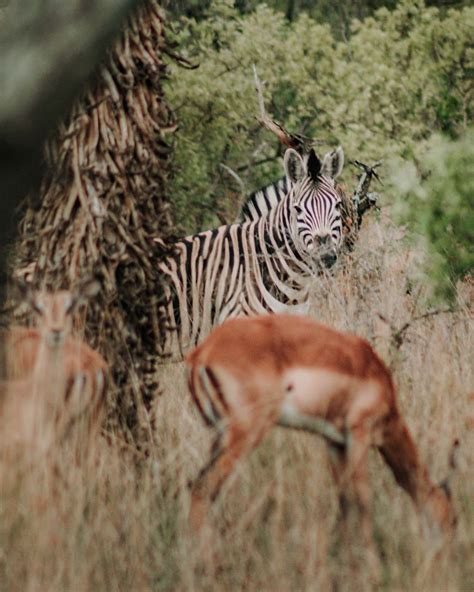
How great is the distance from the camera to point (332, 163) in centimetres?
974

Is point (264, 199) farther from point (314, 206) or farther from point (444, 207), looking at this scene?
point (444, 207)

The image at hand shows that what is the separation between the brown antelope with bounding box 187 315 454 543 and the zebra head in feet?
14.9

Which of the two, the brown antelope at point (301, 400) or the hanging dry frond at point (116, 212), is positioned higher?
the hanging dry frond at point (116, 212)

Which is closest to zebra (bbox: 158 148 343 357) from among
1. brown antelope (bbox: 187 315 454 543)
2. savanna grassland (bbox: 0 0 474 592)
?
savanna grassland (bbox: 0 0 474 592)

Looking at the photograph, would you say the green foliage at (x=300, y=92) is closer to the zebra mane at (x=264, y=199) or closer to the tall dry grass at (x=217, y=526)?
the zebra mane at (x=264, y=199)

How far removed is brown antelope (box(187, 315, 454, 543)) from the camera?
14.9 feet

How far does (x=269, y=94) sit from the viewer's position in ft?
47.9

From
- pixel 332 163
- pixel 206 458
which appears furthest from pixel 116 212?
pixel 332 163

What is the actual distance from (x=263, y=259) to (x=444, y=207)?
51.4 inches

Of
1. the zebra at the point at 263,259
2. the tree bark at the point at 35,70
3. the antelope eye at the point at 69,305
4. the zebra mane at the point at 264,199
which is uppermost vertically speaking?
the zebra mane at the point at 264,199

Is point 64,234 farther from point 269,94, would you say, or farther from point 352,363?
point 269,94

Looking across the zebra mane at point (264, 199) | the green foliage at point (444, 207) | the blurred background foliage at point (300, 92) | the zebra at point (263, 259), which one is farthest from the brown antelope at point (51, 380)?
the blurred background foliage at point (300, 92)

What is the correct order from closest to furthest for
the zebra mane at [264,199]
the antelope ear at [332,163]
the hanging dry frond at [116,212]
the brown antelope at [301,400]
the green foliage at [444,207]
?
the brown antelope at [301,400], the hanging dry frond at [116,212], the green foliage at [444,207], the antelope ear at [332,163], the zebra mane at [264,199]

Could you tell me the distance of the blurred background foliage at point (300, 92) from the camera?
13.8m
